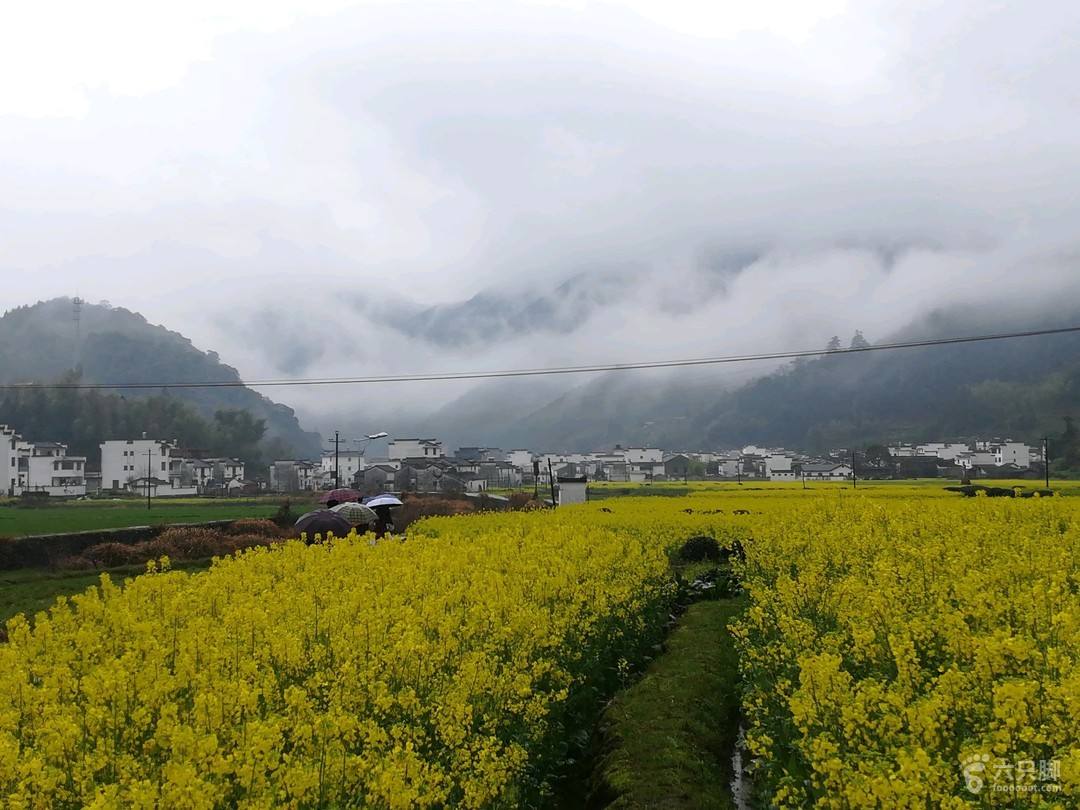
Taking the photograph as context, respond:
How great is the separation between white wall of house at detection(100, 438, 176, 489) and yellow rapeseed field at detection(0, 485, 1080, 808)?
88.6 metres

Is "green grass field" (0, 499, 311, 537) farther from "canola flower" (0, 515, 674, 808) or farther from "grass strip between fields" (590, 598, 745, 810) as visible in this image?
"grass strip between fields" (590, 598, 745, 810)

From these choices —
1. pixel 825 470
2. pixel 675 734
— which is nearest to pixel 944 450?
pixel 825 470

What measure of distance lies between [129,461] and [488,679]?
95.8 meters

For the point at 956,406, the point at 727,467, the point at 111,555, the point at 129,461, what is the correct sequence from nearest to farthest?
the point at 111,555, the point at 129,461, the point at 727,467, the point at 956,406

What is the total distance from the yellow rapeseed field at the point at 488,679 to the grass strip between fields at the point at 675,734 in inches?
16.1

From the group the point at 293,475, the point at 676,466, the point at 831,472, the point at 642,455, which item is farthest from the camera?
the point at 642,455

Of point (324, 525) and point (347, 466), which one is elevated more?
point (324, 525)

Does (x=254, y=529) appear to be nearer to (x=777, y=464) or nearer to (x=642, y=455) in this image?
(x=777, y=464)

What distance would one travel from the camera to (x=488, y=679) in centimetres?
602

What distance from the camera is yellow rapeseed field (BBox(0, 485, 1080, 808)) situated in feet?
13.2

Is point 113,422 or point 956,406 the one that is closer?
point 113,422

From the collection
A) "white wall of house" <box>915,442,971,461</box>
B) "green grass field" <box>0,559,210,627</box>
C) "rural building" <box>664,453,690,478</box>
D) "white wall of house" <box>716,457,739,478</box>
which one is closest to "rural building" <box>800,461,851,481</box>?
"white wall of house" <box>915,442,971,461</box>

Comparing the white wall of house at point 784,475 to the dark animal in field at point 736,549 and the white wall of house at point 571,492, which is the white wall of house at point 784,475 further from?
the dark animal in field at point 736,549

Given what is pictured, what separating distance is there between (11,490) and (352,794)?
88.3 m
